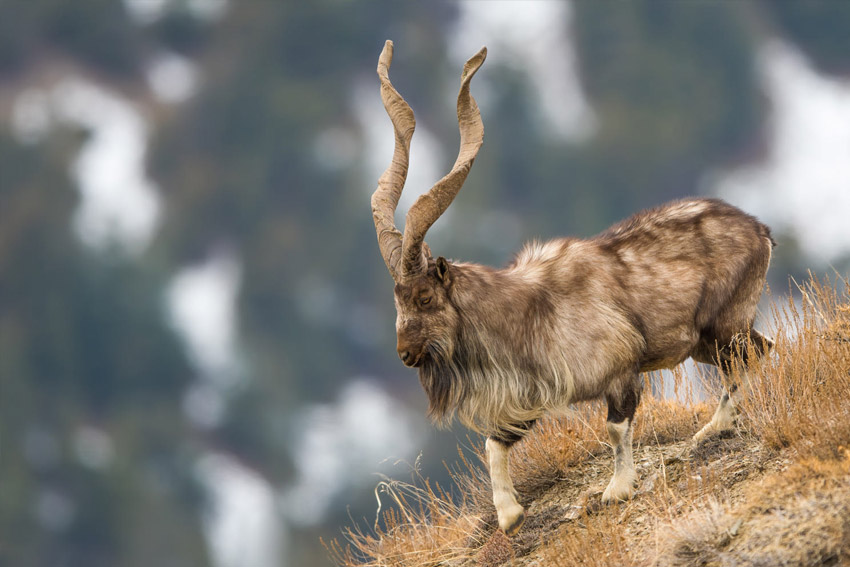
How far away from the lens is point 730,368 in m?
7.15

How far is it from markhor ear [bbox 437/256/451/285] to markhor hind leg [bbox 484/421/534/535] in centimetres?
138

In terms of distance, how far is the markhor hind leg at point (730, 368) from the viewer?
7.07 m

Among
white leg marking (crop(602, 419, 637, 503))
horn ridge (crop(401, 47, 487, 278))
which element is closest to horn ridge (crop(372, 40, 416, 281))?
horn ridge (crop(401, 47, 487, 278))

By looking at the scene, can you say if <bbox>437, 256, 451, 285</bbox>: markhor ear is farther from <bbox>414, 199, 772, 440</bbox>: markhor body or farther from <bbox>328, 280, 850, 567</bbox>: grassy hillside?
<bbox>328, 280, 850, 567</bbox>: grassy hillside

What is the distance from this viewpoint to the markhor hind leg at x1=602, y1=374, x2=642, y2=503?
21.4 ft

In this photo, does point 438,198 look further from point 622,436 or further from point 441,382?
point 622,436

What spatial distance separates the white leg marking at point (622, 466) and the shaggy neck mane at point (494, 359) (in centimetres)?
48

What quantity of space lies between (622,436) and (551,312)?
1022 mm

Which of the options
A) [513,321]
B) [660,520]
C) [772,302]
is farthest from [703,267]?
[660,520]

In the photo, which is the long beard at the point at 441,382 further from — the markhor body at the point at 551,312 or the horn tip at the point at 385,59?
the horn tip at the point at 385,59

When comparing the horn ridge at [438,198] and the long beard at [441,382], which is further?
the long beard at [441,382]

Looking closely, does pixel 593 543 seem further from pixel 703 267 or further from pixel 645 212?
pixel 645 212

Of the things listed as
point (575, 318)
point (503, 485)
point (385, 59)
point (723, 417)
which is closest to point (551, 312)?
point (575, 318)

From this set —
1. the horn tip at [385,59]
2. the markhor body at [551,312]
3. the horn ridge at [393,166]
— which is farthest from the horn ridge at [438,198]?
the horn tip at [385,59]
